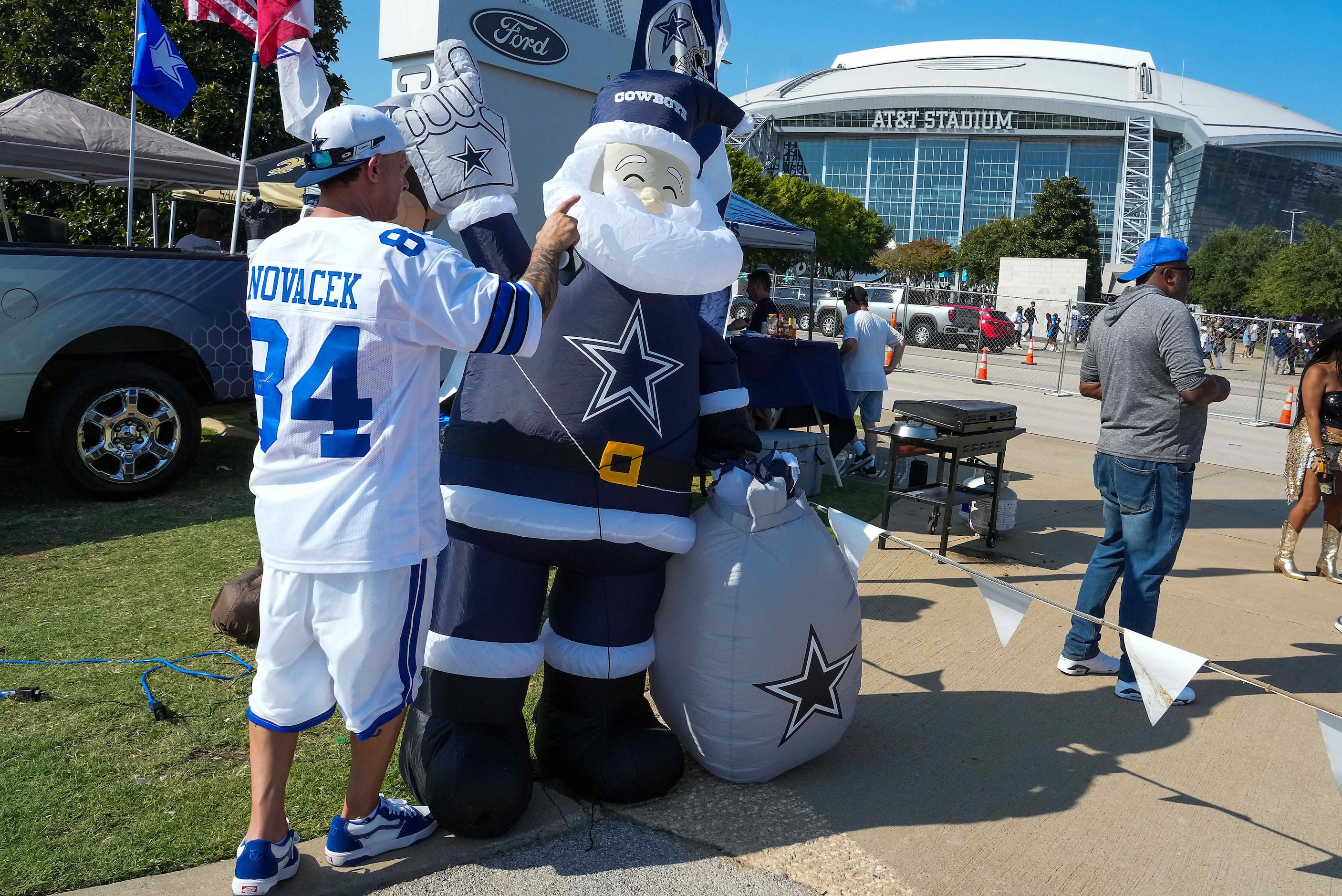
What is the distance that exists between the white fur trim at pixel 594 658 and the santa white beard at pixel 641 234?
110cm

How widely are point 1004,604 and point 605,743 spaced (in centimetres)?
134

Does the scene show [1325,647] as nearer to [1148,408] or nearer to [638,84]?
[1148,408]

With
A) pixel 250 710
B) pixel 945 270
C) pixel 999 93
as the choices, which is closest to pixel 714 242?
pixel 250 710

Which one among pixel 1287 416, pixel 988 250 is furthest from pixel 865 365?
pixel 988 250

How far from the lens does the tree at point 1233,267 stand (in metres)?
46.8

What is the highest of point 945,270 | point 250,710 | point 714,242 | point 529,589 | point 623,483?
point 945,270

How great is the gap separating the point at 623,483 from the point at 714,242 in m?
0.79

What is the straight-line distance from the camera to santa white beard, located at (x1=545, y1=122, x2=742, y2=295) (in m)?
2.80

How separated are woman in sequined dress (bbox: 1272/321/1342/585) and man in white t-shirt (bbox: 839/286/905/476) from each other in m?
3.17

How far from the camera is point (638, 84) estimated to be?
3203 mm

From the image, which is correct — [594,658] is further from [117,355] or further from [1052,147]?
[1052,147]

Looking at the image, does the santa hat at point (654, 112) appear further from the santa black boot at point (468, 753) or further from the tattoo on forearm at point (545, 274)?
the santa black boot at point (468, 753)

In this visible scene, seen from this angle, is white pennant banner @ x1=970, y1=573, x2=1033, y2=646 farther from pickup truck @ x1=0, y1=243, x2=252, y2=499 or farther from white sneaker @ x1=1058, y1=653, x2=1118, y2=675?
pickup truck @ x1=0, y1=243, x2=252, y2=499

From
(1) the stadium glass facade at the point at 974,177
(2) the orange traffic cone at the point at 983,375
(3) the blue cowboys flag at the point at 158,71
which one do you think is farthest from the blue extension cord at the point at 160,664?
(1) the stadium glass facade at the point at 974,177
